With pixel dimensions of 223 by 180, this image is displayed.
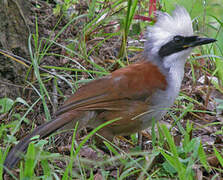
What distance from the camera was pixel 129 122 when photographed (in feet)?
12.0

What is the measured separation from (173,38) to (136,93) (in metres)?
0.74

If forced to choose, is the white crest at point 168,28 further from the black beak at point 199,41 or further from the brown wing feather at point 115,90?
the brown wing feather at point 115,90

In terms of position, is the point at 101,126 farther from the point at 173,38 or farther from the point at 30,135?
the point at 173,38

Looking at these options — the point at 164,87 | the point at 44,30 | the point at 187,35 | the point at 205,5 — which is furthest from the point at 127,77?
the point at 44,30

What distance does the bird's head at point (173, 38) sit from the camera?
3811mm

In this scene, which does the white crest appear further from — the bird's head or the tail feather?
the tail feather

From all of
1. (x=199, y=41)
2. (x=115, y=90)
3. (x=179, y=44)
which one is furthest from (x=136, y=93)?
(x=199, y=41)

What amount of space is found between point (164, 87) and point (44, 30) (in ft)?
8.25

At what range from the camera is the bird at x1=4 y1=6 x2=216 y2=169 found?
363cm

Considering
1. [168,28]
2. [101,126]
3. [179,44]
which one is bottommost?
[101,126]

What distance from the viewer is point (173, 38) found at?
3.86m

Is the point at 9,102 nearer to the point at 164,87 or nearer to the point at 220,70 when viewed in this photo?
the point at 164,87

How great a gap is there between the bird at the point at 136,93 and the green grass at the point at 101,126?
17cm

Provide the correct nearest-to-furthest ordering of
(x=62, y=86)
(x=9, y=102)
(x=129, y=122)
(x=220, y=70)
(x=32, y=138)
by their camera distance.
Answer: (x=32, y=138) < (x=129, y=122) < (x=9, y=102) < (x=220, y=70) < (x=62, y=86)
